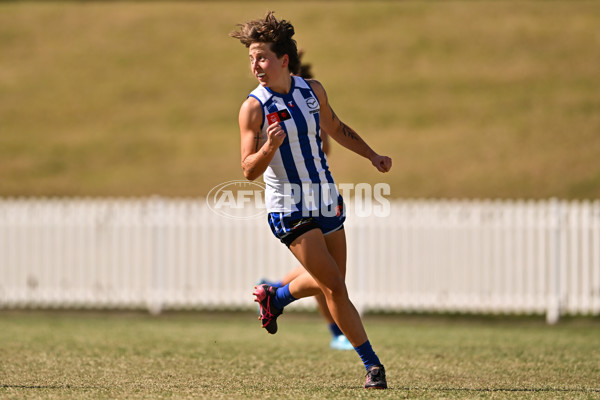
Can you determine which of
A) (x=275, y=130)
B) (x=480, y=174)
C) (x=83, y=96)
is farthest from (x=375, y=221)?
(x=83, y=96)

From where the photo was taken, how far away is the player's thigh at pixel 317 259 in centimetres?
478

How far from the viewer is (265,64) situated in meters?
4.86

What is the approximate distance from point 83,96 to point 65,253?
58.8ft

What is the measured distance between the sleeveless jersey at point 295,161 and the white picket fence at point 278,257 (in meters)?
6.25

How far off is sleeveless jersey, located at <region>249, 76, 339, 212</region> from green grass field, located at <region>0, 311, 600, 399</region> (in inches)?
40.9

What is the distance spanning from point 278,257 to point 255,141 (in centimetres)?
→ 695

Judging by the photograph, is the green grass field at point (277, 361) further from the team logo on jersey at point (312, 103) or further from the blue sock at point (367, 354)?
the team logo on jersey at point (312, 103)

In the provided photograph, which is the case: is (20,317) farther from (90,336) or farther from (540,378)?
(540,378)

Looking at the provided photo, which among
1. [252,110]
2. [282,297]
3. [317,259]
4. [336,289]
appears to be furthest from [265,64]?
[282,297]

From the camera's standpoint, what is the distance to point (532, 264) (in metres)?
11.0

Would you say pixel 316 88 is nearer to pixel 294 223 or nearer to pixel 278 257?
pixel 294 223

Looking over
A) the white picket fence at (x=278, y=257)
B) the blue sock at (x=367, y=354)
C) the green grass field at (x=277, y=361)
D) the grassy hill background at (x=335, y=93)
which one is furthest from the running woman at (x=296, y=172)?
the grassy hill background at (x=335, y=93)

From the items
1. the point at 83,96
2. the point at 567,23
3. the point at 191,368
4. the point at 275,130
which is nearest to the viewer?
the point at 275,130

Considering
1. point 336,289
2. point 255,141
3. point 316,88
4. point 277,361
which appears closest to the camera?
point 255,141
